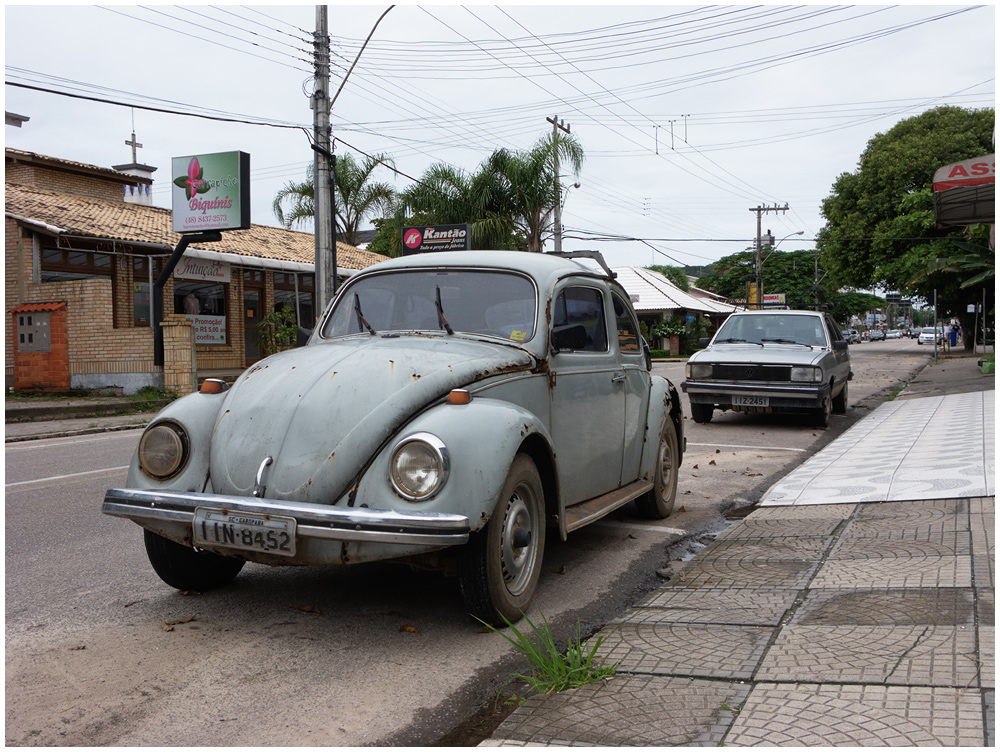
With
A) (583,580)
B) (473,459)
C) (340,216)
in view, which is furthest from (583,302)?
(340,216)

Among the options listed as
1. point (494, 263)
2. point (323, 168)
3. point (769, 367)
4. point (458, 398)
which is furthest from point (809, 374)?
point (323, 168)

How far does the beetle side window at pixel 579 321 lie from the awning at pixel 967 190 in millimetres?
8691

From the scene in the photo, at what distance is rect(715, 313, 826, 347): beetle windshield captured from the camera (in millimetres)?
12789

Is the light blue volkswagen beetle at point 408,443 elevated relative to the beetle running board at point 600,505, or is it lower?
elevated

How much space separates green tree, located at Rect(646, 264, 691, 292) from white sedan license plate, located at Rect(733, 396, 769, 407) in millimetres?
62914

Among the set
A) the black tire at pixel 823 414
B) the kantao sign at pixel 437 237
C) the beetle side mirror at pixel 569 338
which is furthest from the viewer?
the kantao sign at pixel 437 237

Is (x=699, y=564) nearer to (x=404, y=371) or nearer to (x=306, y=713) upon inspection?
(x=404, y=371)

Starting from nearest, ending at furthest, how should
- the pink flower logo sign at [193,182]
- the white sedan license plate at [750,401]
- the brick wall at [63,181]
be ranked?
1. the white sedan license plate at [750,401]
2. the pink flower logo sign at [193,182]
3. the brick wall at [63,181]

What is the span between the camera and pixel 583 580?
4844mm

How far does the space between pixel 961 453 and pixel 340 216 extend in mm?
28749

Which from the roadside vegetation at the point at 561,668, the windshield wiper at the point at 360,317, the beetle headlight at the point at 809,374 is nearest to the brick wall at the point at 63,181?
the beetle headlight at the point at 809,374

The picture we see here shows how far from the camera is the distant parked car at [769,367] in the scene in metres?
11.7

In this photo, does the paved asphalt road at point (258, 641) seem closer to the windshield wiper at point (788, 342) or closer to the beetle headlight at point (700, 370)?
the beetle headlight at point (700, 370)

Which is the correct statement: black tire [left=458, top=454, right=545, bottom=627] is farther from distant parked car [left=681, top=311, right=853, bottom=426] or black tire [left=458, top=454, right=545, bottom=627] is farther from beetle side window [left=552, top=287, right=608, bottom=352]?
distant parked car [left=681, top=311, right=853, bottom=426]
